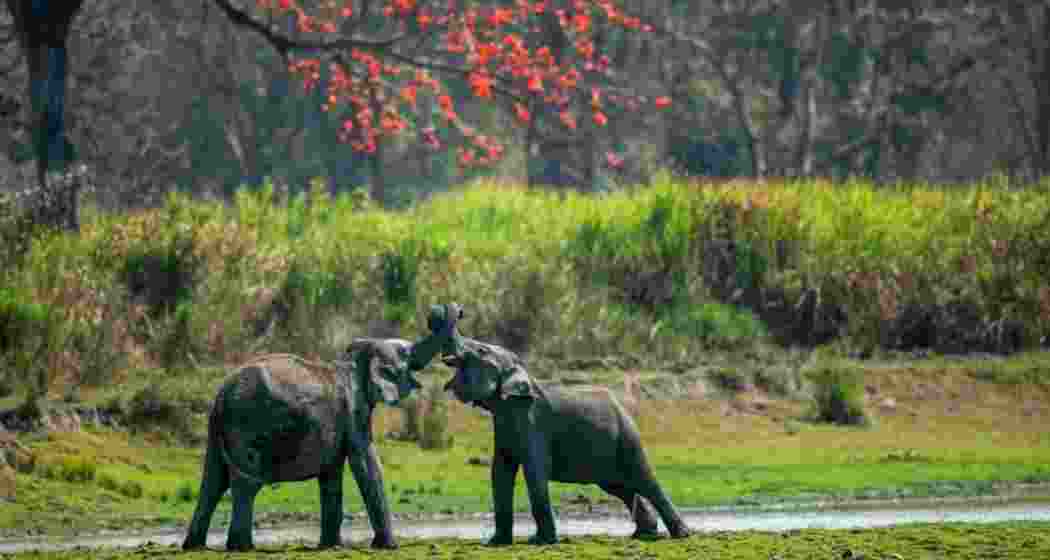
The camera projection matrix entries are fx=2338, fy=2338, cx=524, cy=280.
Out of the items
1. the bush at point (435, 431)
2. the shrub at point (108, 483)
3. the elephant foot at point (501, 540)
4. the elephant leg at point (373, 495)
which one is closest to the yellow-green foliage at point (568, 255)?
the bush at point (435, 431)

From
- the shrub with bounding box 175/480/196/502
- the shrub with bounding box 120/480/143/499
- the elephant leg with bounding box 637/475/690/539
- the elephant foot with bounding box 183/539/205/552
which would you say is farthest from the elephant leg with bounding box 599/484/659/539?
the shrub with bounding box 120/480/143/499

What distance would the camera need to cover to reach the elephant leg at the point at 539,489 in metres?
13.2

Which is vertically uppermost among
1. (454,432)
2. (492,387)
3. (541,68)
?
(541,68)

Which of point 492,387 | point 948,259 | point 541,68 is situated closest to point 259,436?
point 492,387

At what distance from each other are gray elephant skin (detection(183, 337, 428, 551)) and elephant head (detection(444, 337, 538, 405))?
189mm

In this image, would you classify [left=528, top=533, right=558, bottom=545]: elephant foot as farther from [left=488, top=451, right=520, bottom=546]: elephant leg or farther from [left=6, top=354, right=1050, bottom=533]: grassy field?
[left=6, top=354, right=1050, bottom=533]: grassy field

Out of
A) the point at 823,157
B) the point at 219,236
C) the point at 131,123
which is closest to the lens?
the point at 219,236

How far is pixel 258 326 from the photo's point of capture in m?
22.6

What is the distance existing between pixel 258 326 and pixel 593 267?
4235mm

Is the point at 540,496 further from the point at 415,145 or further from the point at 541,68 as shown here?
the point at 415,145

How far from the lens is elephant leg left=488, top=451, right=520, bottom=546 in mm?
13320

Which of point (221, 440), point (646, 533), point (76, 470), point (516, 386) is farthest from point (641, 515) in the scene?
point (76, 470)

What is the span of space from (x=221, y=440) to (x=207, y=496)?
355 mm

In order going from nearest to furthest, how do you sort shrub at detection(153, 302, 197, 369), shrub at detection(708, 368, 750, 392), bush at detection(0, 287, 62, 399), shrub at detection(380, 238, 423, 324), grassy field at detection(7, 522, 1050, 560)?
grassy field at detection(7, 522, 1050, 560) → bush at detection(0, 287, 62, 399) → shrub at detection(153, 302, 197, 369) → shrub at detection(380, 238, 423, 324) → shrub at detection(708, 368, 750, 392)
